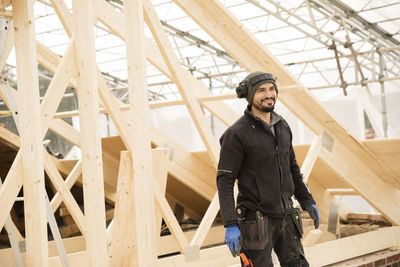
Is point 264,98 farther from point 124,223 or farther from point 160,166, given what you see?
point 124,223

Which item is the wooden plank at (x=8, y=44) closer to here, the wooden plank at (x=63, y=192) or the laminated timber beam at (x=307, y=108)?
the wooden plank at (x=63, y=192)

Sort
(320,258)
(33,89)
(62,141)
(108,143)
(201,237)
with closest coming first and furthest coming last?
(33,89), (201,237), (320,258), (108,143), (62,141)

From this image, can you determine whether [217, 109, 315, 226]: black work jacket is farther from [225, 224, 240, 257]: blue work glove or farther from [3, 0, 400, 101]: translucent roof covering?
[3, 0, 400, 101]: translucent roof covering

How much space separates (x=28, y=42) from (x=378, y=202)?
4185 mm

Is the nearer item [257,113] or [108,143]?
[257,113]

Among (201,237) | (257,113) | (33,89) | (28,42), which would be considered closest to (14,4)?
(28,42)

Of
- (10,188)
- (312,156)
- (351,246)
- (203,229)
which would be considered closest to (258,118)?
(10,188)

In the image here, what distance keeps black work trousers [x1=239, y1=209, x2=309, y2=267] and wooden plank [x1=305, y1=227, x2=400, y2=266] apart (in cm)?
194

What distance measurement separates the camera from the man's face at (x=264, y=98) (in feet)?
11.1

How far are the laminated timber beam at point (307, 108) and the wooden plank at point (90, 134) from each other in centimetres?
130

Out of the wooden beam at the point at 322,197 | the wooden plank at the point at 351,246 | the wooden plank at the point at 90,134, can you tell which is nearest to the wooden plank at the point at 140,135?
the wooden plank at the point at 90,134

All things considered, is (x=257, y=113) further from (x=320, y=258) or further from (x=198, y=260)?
(x=320, y=258)

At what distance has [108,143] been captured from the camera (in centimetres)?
736

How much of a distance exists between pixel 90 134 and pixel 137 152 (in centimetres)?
48
